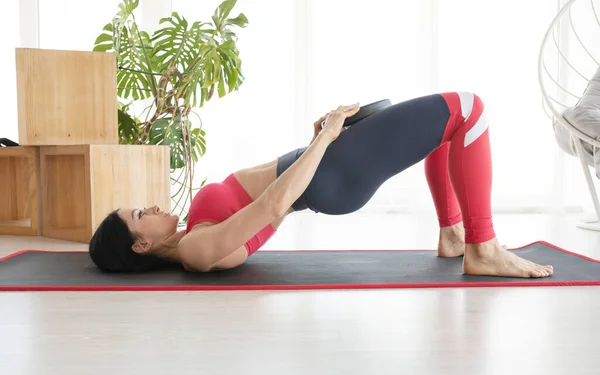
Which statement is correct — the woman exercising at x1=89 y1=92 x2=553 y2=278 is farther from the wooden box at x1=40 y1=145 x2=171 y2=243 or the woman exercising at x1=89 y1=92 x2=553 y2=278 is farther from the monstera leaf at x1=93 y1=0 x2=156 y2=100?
the monstera leaf at x1=93 y1=0 x2=156 y2=100

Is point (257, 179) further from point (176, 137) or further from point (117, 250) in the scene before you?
point (176, 137)

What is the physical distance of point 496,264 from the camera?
6.57 feet

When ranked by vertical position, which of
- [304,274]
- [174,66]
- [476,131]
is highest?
[174,66]

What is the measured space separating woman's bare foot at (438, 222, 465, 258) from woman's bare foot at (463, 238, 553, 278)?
0.38 meters

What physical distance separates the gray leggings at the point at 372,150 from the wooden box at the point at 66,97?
68.3 inches

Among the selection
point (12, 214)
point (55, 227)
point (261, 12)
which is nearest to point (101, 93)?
point (55, 227)

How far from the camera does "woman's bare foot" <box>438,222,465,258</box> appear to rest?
7.90 feet

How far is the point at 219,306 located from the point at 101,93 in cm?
198

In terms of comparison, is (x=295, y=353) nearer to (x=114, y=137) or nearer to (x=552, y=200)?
(x=114, y=137)

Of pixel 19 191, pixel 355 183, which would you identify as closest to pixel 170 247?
pixel 355 183

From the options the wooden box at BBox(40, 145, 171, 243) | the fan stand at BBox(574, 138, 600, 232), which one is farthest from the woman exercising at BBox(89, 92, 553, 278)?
the fan stand at BBox(574, 138, 600, 232)

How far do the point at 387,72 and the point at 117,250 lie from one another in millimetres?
3005

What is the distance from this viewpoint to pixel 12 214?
3.91 metres

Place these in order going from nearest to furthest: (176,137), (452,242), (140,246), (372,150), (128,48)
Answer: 1. (372,150)
2. (140,246)
3. (452,242)
4. (128,48)
5. (176,137)
